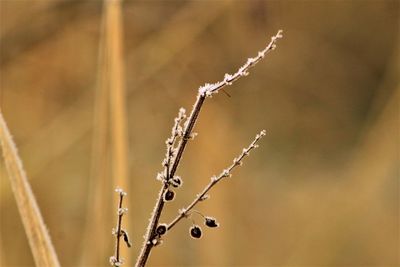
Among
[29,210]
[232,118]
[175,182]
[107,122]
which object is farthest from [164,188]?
[232,118]

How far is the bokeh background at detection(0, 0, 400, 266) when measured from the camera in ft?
7.09

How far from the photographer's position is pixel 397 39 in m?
2.29

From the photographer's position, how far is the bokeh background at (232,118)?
2162mm

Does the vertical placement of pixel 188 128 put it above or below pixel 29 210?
below

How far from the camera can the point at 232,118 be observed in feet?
7.46

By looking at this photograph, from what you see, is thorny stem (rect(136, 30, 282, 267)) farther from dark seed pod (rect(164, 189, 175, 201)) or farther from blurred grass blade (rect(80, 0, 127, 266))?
blurred grass blade (rect(80, 0, 127, 266))

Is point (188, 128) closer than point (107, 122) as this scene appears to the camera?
Yes

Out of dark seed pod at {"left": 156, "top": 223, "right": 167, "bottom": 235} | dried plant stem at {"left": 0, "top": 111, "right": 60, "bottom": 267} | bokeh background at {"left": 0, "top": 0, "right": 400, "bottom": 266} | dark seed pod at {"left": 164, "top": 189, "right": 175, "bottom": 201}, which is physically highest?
bokeh background at {"left": 0, "top": 0, "right": 400, "bottom": 266}

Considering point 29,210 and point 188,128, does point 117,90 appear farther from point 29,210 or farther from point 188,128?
point 188,128

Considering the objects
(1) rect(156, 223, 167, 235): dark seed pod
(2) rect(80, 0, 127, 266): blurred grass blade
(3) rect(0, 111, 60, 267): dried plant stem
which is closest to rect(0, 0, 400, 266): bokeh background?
(2) rect(80, 0, 127, 266): blurred grass blade

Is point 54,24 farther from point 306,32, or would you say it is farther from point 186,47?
point 306,32

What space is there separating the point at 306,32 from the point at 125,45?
70cm

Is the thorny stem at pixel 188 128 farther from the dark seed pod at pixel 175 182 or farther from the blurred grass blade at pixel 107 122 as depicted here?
the blurred grass blade at pixel 107 122

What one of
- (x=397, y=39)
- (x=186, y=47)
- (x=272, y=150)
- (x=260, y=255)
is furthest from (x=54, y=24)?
(x=397, y=39)
